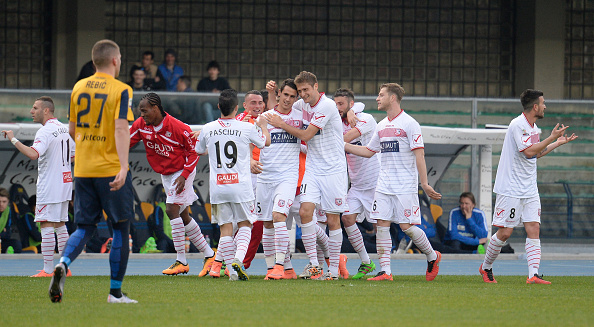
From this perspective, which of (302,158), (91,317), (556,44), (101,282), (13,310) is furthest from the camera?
(556,44)

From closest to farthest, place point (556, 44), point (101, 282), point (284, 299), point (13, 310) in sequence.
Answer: point (13, 310)
point (284, 299)
point (101, 282)
point (556, 44)

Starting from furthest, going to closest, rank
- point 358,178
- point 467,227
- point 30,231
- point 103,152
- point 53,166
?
point 467,227, point 30,231, point 358,178, point 53,166, point 103,152

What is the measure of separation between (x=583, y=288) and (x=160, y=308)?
490cm

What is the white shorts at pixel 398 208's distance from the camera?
402 inches

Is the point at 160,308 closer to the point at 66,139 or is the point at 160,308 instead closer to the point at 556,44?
the point at 66,139

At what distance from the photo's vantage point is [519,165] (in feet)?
33.2

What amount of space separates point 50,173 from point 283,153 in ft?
9.93

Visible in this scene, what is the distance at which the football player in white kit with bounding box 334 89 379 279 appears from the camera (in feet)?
36.3

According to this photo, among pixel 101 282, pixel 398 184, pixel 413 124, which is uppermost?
pixel 413 124

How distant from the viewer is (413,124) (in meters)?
10.3

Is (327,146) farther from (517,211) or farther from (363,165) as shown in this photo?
(517,211)

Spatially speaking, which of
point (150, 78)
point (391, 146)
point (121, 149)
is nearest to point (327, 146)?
point (391, 146)

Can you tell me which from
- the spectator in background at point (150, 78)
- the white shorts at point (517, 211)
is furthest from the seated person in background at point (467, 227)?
the white shorts at point (517, 211)

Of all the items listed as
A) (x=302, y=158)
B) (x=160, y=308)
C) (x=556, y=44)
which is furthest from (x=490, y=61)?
(x=160, y=308)
